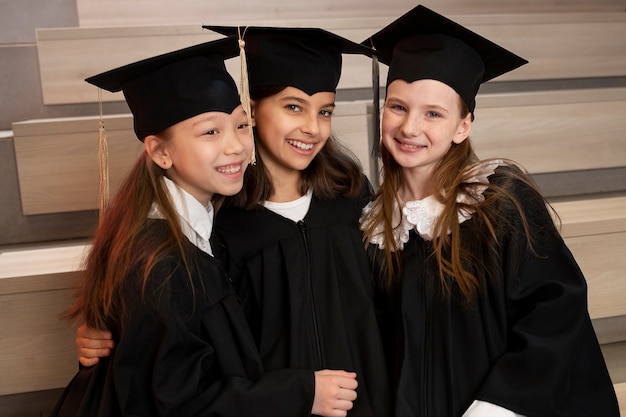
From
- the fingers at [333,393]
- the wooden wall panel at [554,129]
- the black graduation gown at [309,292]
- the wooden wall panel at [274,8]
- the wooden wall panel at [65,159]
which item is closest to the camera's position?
the fingers at [333,393]

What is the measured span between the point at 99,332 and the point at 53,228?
826mm

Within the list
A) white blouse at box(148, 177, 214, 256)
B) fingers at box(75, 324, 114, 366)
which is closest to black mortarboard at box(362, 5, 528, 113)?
white blouse at box(148, 177, 214, 256)

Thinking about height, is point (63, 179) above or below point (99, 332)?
above

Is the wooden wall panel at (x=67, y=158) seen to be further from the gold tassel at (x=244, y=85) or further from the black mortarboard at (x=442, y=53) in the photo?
the gold tassel at (x=244, y=85)

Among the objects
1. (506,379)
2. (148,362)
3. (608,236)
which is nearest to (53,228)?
(148,362)

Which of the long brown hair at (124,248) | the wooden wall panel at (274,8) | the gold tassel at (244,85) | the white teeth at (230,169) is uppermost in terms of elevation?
the wooden wall panel at (274,8)

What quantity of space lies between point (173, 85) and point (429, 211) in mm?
629

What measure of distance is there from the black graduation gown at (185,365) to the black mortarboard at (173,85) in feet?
0.75

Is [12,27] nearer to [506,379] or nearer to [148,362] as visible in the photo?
[148,362]

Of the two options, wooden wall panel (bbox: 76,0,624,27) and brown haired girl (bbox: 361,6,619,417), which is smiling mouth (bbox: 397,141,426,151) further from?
wooden wall panel (bbox: 76,0,624,27)

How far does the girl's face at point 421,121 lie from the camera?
5.18 ft

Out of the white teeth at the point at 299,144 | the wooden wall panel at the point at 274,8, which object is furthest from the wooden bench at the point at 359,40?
the white teeth at the point at 299,144

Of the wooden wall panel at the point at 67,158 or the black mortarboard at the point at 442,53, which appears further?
the wooden wall panel at the point at 67,158

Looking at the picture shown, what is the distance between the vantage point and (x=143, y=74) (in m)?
1.46
